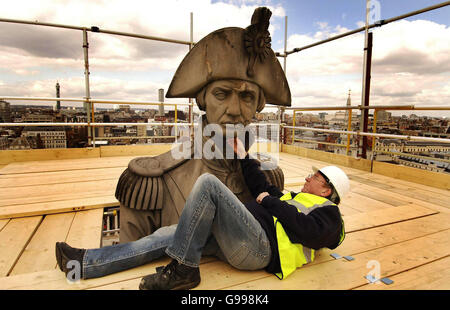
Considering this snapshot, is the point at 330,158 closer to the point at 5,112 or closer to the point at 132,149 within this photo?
the point at 132,149

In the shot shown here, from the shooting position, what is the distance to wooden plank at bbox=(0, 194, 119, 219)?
2.13 metres

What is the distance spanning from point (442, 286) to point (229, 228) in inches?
37.5

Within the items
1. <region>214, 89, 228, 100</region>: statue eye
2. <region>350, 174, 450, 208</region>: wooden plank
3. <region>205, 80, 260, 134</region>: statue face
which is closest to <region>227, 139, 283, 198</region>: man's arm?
<region>205, 80, 260, 134</region>: statue face

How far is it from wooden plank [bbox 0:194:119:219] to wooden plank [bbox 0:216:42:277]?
55 millimetres

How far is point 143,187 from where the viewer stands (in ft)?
5.21

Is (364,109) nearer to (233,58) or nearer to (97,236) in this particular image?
(233,58)

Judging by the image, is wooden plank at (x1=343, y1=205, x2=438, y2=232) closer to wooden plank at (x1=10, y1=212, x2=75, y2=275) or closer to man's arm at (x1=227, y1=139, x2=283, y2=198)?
man's arm at (x1=227, y1=139, x2=283, y2=198)

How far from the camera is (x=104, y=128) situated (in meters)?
4.30

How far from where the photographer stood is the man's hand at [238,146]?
155 centimetres

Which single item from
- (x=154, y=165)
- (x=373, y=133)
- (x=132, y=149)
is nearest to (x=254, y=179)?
(x=154, y=165)

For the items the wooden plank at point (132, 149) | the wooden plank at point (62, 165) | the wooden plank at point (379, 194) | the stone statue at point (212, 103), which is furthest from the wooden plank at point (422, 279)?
the wooden plank at point (132, 149)

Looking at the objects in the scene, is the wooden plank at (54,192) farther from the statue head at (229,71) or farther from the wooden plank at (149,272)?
the statue head at (229,71)

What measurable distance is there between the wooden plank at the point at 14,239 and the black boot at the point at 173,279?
93 cm
